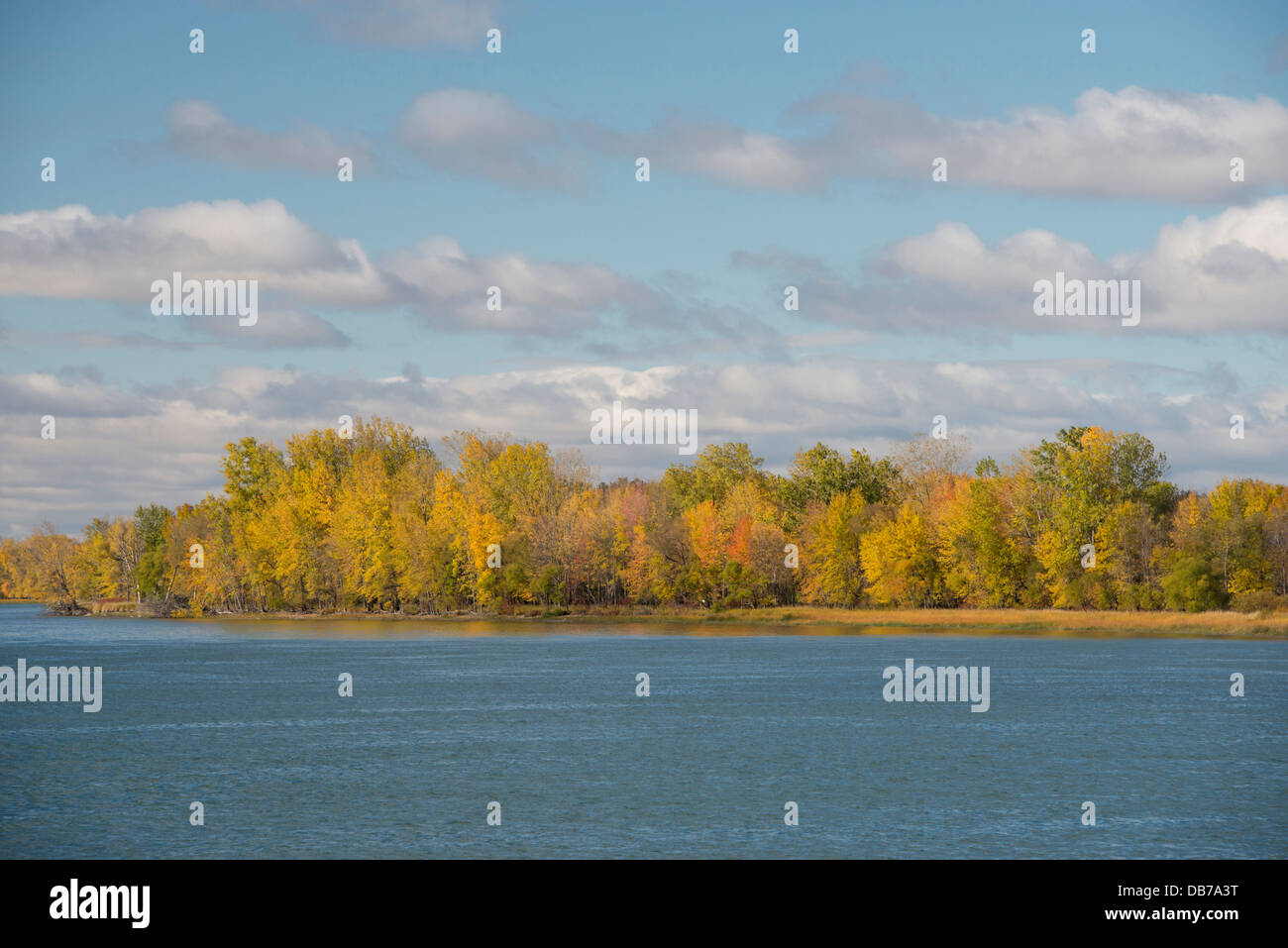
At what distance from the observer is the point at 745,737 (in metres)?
50.2

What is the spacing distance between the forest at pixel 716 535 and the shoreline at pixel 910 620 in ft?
10.4

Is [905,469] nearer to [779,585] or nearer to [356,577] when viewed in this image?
[779,585]

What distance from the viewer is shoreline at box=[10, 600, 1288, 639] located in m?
110

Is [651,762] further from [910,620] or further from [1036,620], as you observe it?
[910,620]

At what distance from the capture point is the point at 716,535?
144750 millimetres

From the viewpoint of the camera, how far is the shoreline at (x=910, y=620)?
110 meters

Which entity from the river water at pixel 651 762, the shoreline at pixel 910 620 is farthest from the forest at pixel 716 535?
the river water at pixel 651 762

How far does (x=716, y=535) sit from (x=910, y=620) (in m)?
28.4

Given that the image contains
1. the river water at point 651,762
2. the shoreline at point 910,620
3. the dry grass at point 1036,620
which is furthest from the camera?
the shoreline at point 910,620

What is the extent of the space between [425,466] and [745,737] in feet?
387

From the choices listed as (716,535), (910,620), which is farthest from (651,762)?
(716,535)

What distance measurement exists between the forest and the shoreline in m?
3.18

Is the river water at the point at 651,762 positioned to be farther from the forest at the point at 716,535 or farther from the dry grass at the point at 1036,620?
the forest at the point at 716,535
